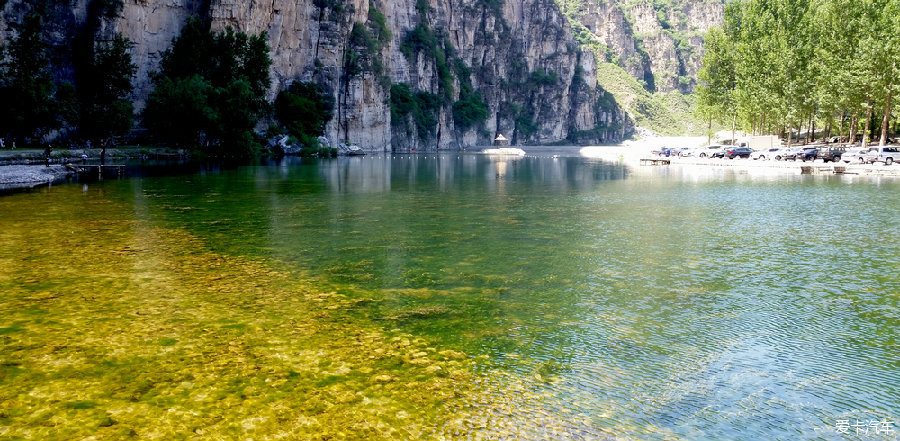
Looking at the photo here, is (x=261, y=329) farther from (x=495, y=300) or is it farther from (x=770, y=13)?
(x=770, y=13)

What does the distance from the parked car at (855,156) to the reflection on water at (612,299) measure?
1352 inches

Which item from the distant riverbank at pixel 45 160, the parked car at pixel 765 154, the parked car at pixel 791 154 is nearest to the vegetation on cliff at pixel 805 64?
the parked car at pixel 791 154

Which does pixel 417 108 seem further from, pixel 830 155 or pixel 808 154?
pixel 830 155

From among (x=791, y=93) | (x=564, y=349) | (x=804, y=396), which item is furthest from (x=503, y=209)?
(x=791, y=93)

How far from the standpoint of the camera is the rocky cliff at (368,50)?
77.7 metres

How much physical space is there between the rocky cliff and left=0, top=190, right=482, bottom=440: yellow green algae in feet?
199

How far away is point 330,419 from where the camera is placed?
7234 millimetres

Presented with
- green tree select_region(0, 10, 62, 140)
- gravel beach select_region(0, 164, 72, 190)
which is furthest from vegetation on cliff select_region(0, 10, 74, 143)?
gravel beach select_region(0, 164, 72, 190)

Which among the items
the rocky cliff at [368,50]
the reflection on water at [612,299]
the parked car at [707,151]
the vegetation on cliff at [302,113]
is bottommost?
the reflection on water at [612,299]

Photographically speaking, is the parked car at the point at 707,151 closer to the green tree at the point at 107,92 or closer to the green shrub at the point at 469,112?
the green tree at the point at 107,92

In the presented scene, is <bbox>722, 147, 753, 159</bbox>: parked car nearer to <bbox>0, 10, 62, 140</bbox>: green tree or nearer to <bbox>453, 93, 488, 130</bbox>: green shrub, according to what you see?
<bbox>0, 10, 62, 140</bbox>: green tree

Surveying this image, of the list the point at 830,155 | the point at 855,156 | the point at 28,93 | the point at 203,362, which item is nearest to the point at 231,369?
the point at 203,362

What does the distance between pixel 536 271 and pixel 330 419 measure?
8.34 m

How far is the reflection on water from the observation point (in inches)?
303
